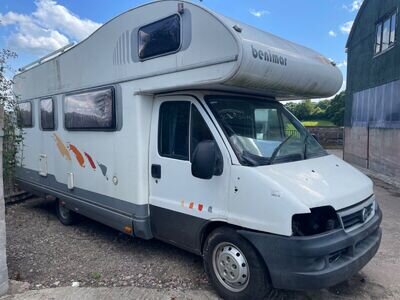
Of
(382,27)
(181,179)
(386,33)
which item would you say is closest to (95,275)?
(181,179)

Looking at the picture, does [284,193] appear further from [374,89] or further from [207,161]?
[374,89]

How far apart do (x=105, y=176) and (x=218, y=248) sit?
7.27ft

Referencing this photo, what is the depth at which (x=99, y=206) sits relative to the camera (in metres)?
5.15

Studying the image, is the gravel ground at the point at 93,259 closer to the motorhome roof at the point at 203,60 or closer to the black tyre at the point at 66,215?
the black tyre at the point at 66,215

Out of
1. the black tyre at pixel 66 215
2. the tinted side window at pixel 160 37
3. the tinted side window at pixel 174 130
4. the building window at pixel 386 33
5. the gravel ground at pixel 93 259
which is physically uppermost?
the building window at pixel 386 33

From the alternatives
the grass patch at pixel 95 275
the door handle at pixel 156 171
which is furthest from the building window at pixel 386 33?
the grass patch at pixel 95 275

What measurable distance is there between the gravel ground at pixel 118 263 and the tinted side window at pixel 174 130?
1.52 meters

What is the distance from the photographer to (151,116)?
441 centimetres

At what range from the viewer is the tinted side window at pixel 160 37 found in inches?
153

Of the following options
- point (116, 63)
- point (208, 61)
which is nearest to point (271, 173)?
point (208, 61)

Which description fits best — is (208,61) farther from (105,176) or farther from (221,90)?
(105,176)

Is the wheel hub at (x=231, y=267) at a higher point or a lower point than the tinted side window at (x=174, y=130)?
lower

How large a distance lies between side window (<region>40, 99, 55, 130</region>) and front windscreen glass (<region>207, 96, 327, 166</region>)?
3.80 metres

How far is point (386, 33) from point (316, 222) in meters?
11.8
